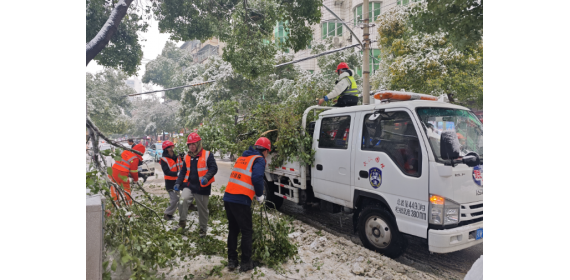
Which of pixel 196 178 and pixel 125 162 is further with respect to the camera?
pixel 196 178

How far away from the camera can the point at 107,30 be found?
263 centimetres

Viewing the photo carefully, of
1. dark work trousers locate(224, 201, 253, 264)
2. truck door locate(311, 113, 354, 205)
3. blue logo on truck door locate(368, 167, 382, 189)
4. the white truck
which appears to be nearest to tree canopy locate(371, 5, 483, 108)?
the white truck

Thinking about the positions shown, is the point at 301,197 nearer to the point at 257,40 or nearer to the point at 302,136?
the point at 302,136

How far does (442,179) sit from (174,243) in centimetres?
242

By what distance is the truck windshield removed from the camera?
2637 mm

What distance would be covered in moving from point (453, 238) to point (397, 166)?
0.75 meters

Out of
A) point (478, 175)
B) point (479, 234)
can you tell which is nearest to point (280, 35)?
point (478, 175)

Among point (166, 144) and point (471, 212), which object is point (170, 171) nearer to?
point (166, 144)

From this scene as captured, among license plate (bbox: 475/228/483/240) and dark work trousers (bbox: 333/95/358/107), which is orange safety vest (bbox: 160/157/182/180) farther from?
license plate (bbox: 475/228/483/240)

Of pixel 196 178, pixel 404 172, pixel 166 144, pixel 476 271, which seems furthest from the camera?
pixel 196 178

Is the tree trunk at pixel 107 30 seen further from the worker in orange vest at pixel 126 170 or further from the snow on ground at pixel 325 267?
the snow on ground at pixel 325 267

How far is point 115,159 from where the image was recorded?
99.7 inches

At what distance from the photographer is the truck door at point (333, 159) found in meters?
3.40
